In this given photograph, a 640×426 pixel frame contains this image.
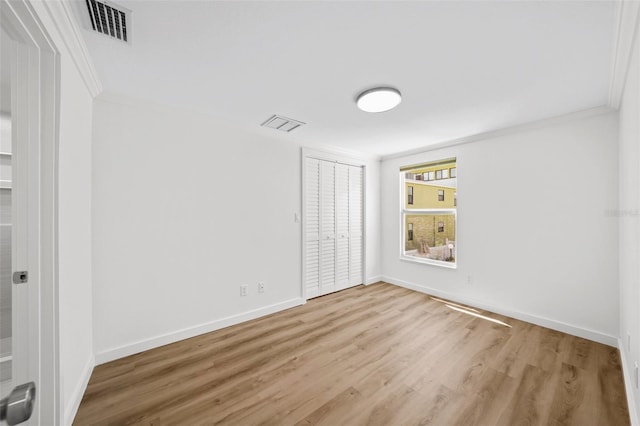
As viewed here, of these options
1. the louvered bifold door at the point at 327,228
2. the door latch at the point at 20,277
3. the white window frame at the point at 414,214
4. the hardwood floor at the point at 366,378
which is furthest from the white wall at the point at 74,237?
the white window frame at the point at 414,214

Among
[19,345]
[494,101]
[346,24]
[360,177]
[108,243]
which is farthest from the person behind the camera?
[360,177]

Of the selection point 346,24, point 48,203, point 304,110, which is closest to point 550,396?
point 346,24

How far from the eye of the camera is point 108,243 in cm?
213

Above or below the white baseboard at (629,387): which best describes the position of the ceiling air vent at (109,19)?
above

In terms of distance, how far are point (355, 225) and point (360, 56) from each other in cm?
289

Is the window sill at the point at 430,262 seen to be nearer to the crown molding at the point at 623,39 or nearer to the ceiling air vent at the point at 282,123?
the crown molding at the point at 623,39

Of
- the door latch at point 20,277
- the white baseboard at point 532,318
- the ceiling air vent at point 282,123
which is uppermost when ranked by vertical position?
the ceiling air vent at point 282,123

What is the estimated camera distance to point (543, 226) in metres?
2.77

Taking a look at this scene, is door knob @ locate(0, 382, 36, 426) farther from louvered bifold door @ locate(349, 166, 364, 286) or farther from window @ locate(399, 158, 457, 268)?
window @ locate(399, 158, 457, 268)

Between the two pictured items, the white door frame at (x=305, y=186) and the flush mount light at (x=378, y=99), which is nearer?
the flush mount light at (x=378, y=99)

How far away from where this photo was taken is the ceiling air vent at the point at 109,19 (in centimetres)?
128

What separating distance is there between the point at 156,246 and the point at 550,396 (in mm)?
3355

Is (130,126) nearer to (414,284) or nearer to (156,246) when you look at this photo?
(156,246)

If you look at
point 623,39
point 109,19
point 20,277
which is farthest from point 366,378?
point 109,19
